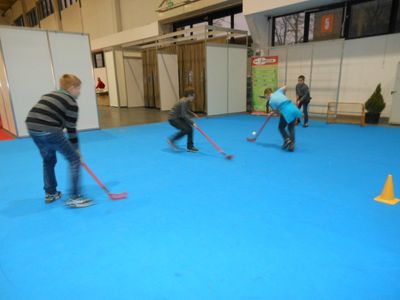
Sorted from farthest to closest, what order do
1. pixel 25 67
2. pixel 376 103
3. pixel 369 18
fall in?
pixel 369 18 < pixel 376 103 < pixel 25 67

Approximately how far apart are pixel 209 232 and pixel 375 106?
7.99 metres

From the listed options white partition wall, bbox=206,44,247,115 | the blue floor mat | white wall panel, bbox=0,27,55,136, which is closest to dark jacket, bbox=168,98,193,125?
the blue floor mat

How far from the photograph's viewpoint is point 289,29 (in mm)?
10992

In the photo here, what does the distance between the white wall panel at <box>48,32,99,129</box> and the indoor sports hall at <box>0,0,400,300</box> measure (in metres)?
0.04

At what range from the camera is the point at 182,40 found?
40.4 feet

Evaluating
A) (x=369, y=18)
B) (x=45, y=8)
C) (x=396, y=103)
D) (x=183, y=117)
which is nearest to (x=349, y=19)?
(x=369, y=18)

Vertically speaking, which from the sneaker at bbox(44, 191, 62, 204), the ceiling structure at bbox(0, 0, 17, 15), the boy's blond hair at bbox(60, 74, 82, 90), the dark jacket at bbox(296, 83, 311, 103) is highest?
the ceiling structure at bbox(0, 0, 17, 15)

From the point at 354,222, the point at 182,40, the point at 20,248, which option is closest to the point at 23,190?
the point at 20,248

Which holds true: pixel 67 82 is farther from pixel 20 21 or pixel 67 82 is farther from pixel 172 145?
pixel 20 21

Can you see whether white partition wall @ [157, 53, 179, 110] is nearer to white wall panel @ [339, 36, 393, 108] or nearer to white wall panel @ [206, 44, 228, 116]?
white wall panel @ [206, 44, 228, 116]

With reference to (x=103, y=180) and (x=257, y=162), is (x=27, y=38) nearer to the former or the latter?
(x=103, y=180)

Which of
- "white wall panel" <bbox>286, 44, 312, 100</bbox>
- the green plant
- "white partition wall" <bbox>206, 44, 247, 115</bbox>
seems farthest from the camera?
"white wall panel" <bbox>286, 44, 312, 100</bbox>

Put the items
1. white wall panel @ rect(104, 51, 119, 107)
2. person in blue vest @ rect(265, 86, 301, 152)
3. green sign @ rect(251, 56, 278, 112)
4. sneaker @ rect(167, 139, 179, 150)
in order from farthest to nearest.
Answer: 1. white wall panel @ rect(104, 51, 119, 107)
2. green sign @ rect(251, 56, 278, 112)
3. sneaker @ rect(167, 139, 179, 150)
4. person in blue vest @ rect(265, 86, 301, 152)

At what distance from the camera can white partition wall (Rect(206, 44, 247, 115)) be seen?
34.2ft
